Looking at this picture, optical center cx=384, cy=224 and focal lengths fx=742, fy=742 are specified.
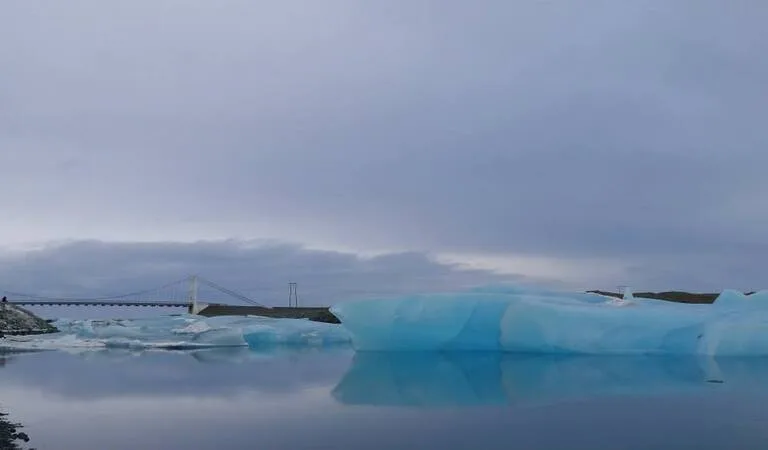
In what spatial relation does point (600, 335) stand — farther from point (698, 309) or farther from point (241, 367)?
point (241, 367)

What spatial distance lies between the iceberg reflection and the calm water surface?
0.11ft

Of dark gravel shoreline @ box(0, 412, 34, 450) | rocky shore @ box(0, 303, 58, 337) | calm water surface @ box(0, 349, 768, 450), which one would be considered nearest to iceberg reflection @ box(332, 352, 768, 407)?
calm water surface @ box(0, 349, 768, 450)

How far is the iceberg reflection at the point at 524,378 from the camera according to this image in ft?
35.9

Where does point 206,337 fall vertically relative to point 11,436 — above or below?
above

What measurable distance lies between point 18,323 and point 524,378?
96.3 feet

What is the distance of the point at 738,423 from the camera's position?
27.0 ft

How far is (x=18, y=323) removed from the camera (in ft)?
115

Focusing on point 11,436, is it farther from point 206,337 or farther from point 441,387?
point 206,337

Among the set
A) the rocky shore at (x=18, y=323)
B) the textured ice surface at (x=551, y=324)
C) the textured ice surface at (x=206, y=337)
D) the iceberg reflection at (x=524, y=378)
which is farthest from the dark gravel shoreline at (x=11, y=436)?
the rocky shore at (x=18, y=323)

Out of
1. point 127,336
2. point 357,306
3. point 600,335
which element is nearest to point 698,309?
point 600,335

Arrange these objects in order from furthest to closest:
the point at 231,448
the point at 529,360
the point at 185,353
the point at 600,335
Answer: the point at 185,353 → the point at 529,360 → the point at 600,335 → the point at 231,448

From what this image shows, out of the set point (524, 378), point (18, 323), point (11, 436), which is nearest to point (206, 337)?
point (18, 323)

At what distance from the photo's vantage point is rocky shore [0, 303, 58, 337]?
3380 centimetres

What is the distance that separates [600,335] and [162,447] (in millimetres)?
11675
